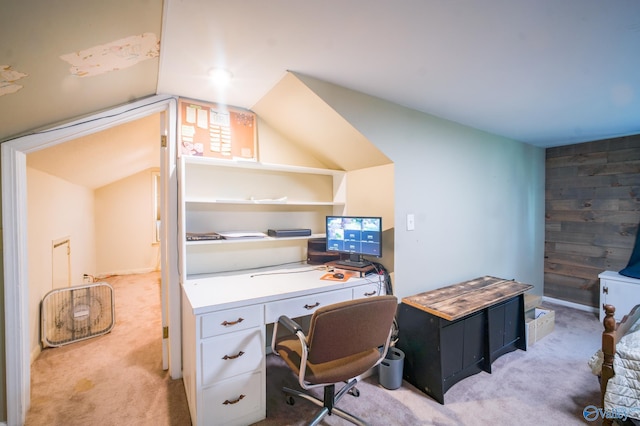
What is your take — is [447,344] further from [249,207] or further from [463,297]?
[249,207]

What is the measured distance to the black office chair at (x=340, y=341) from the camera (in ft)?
4.40

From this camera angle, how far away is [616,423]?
1583 mm

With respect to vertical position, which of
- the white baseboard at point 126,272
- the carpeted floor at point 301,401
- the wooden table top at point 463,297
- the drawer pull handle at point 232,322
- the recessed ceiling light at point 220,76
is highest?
the recessed ceiling light at point 220,76

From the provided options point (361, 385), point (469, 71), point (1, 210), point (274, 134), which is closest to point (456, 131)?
point (469, 71)

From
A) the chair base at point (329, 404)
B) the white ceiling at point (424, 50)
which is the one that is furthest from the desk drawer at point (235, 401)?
the white ceiling at point (424, 50)

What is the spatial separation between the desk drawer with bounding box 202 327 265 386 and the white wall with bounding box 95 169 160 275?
4687 mm

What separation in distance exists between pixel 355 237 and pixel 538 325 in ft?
6.97

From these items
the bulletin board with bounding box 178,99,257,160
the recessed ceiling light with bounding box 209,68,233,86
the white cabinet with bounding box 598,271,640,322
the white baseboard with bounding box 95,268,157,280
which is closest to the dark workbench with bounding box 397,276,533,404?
the white cabinet with bounding box 598,271,640,322

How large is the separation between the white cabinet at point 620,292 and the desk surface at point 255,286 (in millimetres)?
2822

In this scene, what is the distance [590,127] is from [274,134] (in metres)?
3.26

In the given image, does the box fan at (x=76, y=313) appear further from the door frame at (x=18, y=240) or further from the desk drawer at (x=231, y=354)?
the desk drawer at (x=231, y=354)

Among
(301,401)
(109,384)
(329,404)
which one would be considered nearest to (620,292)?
(329,404)

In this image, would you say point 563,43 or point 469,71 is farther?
point 469,71

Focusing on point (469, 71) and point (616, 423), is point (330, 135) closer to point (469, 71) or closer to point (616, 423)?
point (469, 71)
